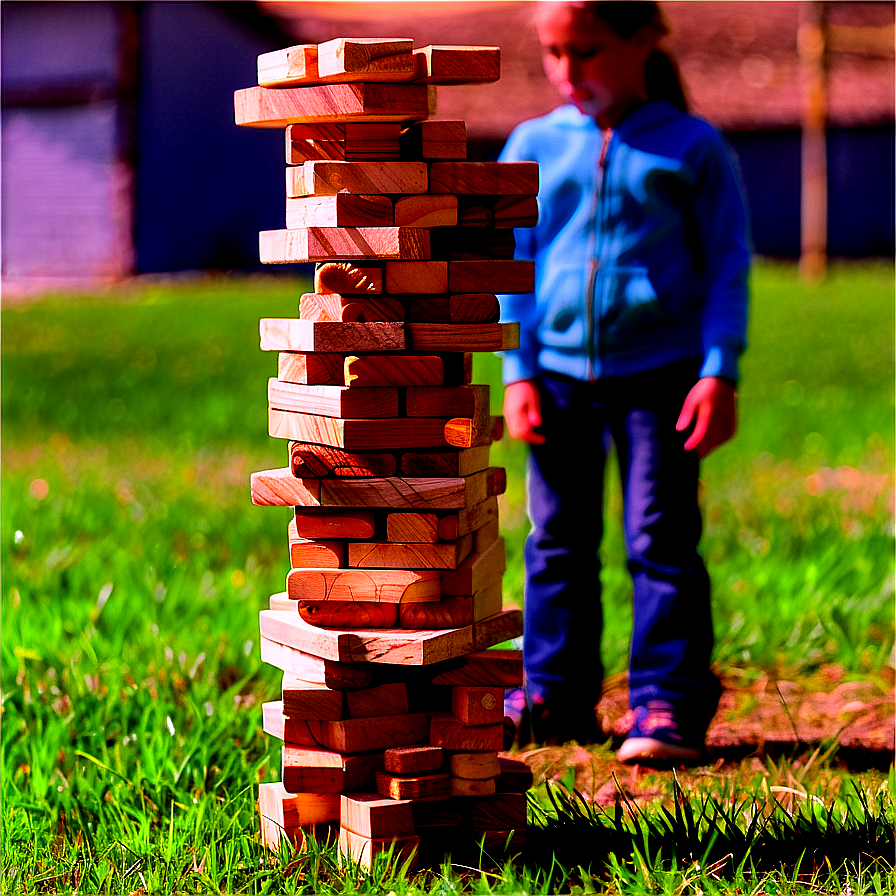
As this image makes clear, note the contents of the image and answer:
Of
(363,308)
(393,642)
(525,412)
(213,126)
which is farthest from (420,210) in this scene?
(213,126)

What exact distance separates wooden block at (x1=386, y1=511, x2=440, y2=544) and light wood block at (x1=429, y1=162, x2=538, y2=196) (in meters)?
0.64

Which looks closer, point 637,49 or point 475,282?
point 475,282

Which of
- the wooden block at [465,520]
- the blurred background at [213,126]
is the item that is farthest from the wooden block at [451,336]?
the blurred background at [213,126]

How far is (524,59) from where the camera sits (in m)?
28.6

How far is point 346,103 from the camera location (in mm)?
2482

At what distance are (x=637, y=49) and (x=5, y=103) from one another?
20478 millimetres

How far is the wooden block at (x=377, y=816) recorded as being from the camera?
2.49 metres

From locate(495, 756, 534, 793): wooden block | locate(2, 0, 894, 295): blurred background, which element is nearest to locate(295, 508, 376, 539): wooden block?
locate(495, 756, 534, 793): wooden block

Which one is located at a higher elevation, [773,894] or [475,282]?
[475,282]

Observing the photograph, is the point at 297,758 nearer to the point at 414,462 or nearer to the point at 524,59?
the point at 414,462

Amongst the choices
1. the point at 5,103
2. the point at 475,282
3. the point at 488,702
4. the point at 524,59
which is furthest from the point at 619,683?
the point at 524,59

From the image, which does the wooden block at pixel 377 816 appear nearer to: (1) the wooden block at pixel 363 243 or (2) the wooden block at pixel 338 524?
(2) the wooden block at pixel 338 524

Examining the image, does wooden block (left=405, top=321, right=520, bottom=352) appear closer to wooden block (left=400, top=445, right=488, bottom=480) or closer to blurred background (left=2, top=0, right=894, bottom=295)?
wooden block (left=400, top=445, right=488, bottom=480)

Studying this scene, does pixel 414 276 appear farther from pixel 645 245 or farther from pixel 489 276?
pixel 645 245
